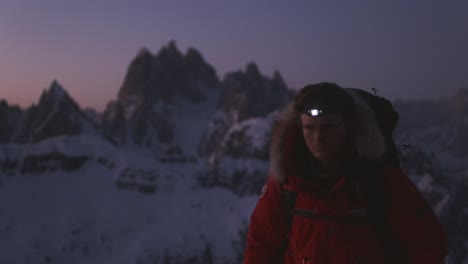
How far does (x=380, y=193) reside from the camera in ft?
11.5

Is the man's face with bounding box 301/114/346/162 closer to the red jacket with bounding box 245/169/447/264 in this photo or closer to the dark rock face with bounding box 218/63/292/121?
the red jacket with bounding box 245/169/447/264

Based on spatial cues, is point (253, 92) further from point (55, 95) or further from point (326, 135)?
point (326, 135)

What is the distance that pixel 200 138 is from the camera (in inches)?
5655

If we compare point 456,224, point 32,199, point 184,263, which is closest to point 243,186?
point 184,263

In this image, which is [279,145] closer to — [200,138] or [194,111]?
[200,138]

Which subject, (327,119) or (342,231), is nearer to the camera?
(342,231)

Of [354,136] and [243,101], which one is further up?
[243,101]

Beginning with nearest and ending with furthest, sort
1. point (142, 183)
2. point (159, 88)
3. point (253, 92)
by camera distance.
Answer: point (142, 183) → point (253, 92) → point (159, 88)

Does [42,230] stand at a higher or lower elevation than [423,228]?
lower

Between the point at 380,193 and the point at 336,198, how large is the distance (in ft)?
1.16

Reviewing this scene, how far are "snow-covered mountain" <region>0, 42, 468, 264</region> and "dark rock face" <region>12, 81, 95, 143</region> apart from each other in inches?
11.9

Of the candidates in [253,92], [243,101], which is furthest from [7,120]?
[253,92]

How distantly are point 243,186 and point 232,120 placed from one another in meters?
45.0

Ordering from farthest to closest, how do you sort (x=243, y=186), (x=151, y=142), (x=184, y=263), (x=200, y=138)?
(x=200, y=138)
(x=151, y=142)
(x=243, y=186)
(x=184, y=263)
